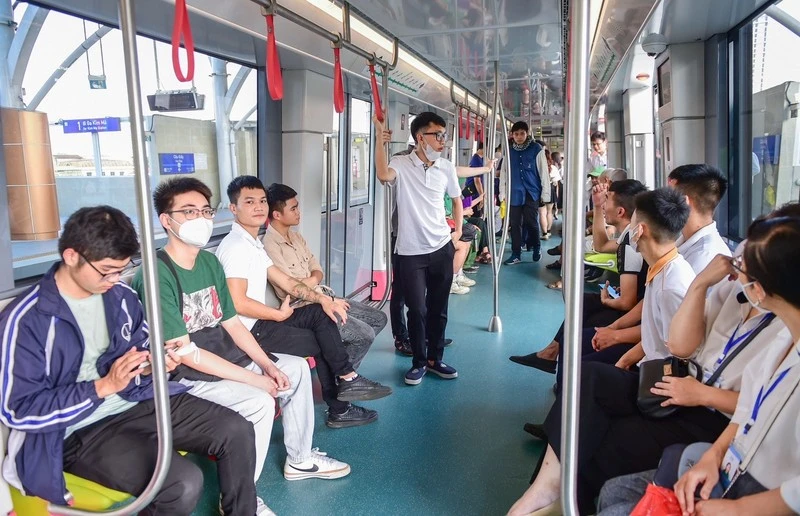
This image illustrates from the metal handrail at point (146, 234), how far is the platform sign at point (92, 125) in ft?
4.37

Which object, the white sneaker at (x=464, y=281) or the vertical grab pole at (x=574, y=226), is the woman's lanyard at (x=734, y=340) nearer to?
the vertical grab pole at (x=574, y=226)

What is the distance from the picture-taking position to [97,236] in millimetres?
1788

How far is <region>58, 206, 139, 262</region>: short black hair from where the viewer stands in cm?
178

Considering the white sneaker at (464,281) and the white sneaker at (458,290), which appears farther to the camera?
the white sneaker at (464,281)

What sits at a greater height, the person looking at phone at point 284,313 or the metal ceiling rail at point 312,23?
the metal ceiling rail at point 312,23

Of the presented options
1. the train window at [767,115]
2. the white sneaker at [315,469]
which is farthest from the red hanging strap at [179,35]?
the train window at [767,115]

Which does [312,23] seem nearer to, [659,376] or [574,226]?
[574,226]

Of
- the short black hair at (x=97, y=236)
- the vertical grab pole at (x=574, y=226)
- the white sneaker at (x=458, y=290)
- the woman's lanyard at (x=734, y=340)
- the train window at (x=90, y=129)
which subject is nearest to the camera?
the vertical grab pole at (x=574, y=226)

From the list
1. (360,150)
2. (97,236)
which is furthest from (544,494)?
(360,150)

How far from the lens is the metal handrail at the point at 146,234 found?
139cm

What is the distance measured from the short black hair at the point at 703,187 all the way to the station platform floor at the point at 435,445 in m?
1.39

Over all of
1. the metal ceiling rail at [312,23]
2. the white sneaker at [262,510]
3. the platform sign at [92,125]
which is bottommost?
the white sneaker at [262,510]

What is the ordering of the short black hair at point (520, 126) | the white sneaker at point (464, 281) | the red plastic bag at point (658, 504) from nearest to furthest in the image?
1. the red plastic bag at point (658, 504)
2. the white sneaker at point (464, 281)
3. the short black hair at point (520, 126)

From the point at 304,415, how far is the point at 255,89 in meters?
2.41
